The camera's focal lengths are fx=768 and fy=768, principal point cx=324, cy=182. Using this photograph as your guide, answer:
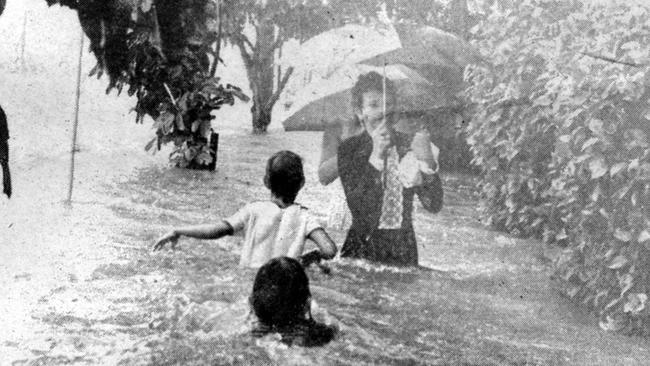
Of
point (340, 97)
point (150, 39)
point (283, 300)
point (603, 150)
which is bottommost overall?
point (283, 300)

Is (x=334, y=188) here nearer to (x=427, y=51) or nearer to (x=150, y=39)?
(x=427, y=51)

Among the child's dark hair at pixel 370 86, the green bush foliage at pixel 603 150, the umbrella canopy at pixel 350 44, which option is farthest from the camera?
the umbrella canopy at pixel 350 44

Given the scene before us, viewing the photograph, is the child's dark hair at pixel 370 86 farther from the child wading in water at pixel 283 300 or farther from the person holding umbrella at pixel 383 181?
the child wading in water at pixel 283 300

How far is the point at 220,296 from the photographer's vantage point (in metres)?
4.71

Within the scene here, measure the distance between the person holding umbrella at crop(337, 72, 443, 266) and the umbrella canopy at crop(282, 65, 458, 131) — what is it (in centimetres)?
14

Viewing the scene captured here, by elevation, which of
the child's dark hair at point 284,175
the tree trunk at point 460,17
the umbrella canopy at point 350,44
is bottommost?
the child's dark hair at point 284,175

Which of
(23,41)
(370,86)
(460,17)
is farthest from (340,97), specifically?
(23,41)

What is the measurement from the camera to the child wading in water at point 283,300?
12.1 feet

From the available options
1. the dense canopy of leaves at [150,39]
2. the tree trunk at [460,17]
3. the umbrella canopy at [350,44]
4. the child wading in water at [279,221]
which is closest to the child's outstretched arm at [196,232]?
the child wading in water at [279,221]

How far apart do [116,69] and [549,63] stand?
3.85 m

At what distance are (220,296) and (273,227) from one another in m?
0.79

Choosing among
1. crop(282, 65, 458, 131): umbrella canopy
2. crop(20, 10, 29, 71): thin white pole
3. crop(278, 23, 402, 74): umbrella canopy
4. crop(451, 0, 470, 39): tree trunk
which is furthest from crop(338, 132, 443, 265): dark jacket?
crop(20, 10, 29, 71): thin white pole

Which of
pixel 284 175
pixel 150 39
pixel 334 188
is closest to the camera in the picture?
pixel 150 39

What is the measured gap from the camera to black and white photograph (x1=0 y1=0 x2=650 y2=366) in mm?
3947
